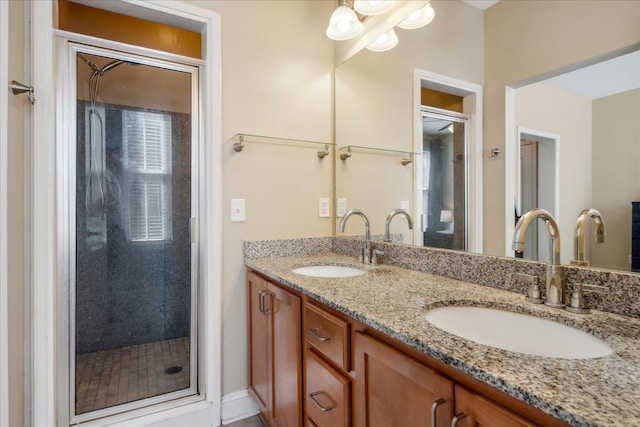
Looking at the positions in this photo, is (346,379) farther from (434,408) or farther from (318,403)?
(434,408)

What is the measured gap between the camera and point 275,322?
4.61 feet

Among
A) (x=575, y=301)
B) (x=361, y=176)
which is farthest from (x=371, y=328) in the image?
(x=361, y=176)

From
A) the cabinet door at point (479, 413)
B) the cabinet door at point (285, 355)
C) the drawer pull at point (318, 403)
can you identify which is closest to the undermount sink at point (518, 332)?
the cabinet door at point (479, 413)

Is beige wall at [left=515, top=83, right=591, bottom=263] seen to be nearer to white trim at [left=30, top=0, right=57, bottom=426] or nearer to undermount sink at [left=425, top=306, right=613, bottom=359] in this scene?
undermount sink at [left=425, top=306, right=613, bottom=359]

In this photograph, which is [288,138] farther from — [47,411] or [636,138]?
[47,411]

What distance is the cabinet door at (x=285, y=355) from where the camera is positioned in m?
1.22

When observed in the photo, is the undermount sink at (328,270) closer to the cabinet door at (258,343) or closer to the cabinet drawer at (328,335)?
the cabinet door at (258,343)

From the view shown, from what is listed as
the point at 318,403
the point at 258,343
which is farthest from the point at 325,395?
the point at 258,343

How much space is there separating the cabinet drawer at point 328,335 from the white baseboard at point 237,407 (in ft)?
2.87

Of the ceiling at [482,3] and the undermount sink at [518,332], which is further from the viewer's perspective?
the ceiling at [482,3]

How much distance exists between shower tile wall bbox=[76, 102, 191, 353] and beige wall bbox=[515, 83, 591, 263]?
1.66m

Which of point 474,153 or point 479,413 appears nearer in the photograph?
point 479,413

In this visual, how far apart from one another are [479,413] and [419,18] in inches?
63.6

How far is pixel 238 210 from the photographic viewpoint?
1.75 meters
